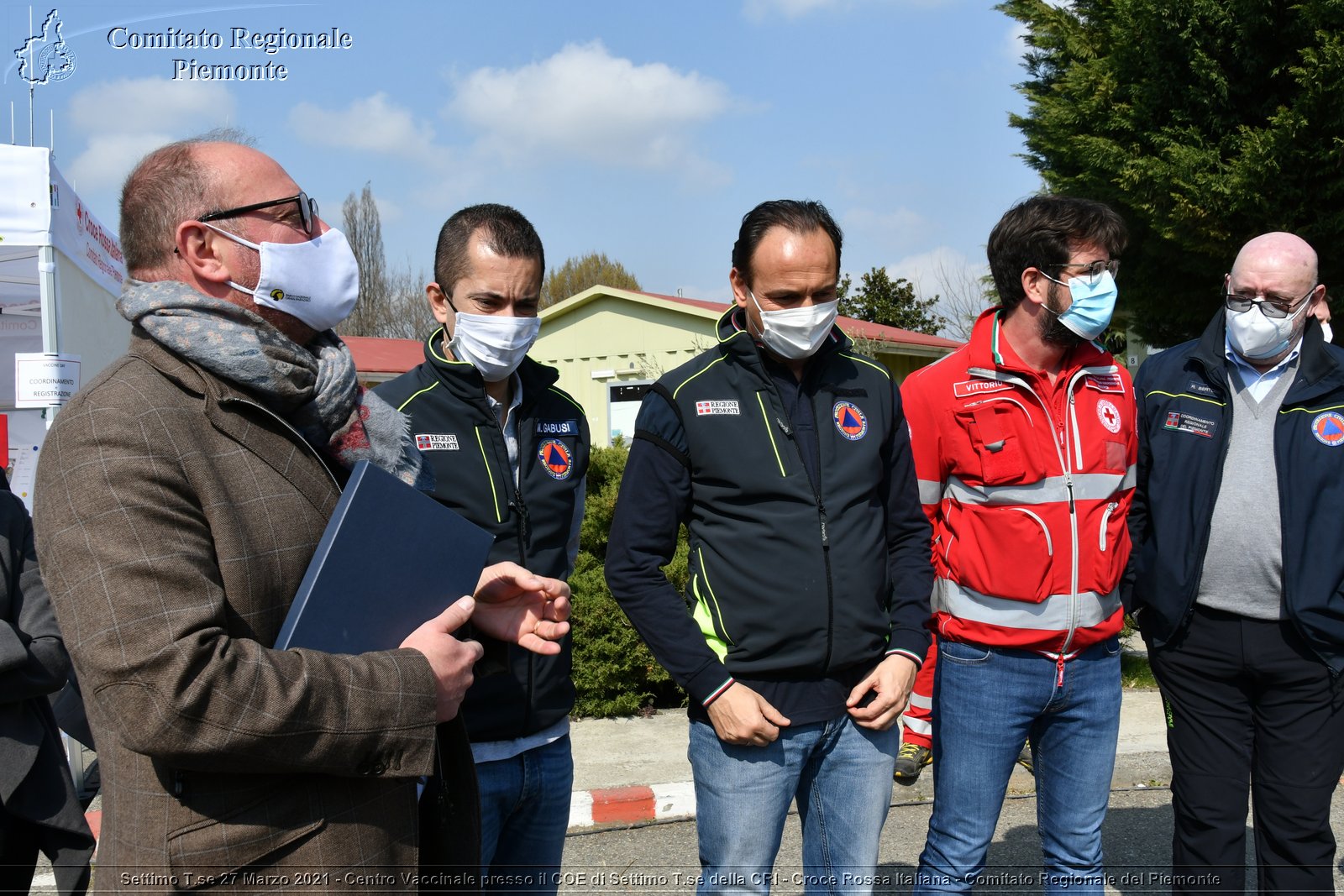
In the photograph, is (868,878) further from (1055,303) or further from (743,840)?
(1055,303)

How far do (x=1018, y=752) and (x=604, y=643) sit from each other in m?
3.47

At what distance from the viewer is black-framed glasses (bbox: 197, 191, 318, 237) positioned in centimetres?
168

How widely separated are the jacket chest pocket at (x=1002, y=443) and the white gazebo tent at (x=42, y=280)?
3836mm

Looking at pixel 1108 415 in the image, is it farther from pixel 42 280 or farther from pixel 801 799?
pixel 42 280

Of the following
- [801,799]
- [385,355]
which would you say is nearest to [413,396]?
[801,799]

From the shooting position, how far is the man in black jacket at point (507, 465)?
2449mm

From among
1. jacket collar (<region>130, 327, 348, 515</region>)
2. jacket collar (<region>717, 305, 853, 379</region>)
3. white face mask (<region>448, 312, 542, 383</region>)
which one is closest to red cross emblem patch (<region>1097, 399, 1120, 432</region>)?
jacket collar (<region>717, 305, 853, 379</region>)

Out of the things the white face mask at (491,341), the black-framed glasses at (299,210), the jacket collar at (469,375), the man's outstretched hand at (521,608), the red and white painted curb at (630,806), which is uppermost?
the black-framed glasses at (299,210)

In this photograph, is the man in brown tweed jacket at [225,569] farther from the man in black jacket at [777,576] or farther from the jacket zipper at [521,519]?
the man in black jacket at [777,576]

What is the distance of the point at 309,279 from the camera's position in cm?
179

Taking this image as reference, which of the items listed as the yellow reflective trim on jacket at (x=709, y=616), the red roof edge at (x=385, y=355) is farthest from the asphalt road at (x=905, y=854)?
the red roof edge at (x=385, y=355)

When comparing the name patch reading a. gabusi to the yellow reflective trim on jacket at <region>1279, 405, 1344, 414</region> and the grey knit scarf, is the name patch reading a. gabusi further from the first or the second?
the yellow reflective trim on jacket at <region>1279, 405, 1344, 414</region>

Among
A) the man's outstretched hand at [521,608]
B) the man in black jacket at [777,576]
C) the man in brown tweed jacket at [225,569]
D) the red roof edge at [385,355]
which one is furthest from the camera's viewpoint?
the red roof edge at [385,355]

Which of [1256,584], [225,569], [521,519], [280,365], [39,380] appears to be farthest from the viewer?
[39,380]
